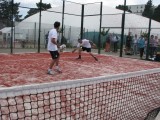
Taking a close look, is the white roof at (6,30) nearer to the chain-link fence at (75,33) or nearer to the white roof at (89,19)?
the chain-link fence at (75,33)

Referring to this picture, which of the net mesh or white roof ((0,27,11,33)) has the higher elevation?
white roof ((0,27,11,33))

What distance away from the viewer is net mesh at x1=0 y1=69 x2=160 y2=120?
4527mm

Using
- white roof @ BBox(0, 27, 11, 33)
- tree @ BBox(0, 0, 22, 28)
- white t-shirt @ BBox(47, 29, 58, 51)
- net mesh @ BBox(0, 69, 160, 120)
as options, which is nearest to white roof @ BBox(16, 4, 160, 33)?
white roof @ BBox(0, 27, 11, 33)

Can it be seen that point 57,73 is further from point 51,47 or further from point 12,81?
point 12,81

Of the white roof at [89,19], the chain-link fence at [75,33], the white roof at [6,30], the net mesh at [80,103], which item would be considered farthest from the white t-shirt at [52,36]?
the white roof at [89,19]

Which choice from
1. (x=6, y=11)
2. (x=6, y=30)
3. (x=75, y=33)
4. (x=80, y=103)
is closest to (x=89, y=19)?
(x=75, y=33)

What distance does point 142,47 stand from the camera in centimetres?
1916

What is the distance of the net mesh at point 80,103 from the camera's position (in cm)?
Result: 453

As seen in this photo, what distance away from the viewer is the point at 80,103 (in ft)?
19.8

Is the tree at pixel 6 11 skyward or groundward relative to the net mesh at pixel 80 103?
skyward

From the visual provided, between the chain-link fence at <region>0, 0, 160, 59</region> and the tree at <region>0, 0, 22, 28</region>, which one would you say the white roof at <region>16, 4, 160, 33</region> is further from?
the tree at <region>0, 0, 22, 28</region>

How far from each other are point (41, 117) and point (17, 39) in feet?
61.2

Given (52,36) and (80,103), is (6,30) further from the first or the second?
(80,103)

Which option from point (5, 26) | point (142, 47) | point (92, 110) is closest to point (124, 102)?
point (92, 110)
